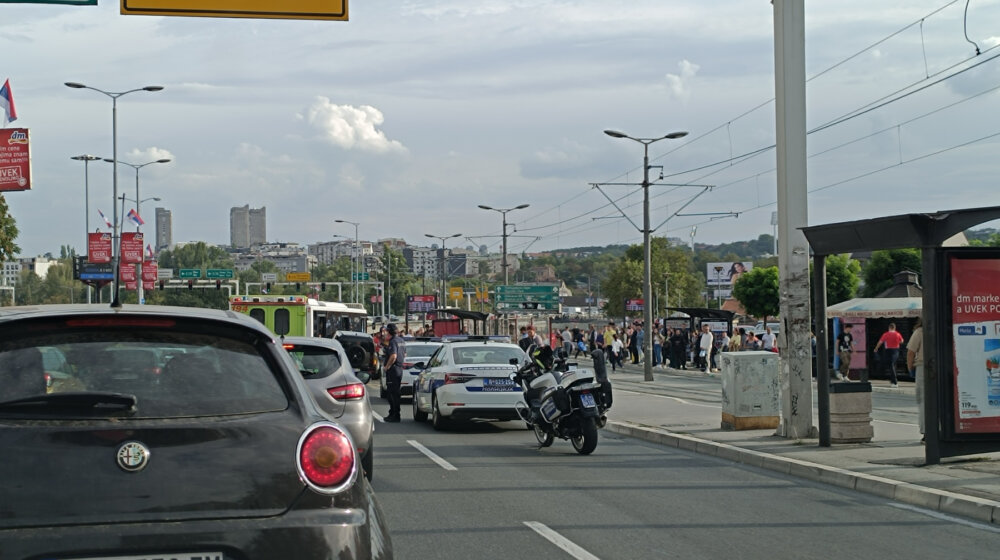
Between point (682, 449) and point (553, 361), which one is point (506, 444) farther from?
point (682, 449)

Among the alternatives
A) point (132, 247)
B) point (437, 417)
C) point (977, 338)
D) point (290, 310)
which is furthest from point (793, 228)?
point (132, 247)

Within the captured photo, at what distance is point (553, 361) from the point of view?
15555 mm

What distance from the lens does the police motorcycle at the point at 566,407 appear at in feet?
45.3

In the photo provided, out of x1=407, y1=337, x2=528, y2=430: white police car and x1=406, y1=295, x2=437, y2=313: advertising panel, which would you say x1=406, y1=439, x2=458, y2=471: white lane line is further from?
x1=406, y1=295, x2=437, y2=313: advertising panel

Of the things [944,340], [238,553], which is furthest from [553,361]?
[238,553]

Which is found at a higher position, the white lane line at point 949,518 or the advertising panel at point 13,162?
the advertising panel at point 13,162

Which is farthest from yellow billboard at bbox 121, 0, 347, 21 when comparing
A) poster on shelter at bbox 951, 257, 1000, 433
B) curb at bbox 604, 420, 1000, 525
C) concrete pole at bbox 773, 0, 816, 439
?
poster on shelter at bbox 951, 257, 1000, 433

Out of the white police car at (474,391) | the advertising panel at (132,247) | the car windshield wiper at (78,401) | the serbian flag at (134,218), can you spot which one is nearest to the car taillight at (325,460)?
the car windshield wiper at (78,401)

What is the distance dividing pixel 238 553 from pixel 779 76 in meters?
12.3

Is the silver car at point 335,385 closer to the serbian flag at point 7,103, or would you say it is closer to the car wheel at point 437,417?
the car wheel at point 437,417

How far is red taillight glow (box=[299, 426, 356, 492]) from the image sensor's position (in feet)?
12.8

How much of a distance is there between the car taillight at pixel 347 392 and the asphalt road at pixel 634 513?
0.90 m

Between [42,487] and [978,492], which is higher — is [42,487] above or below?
above

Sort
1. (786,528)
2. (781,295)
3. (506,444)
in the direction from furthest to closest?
(506,444), (781,295), (786,528)
